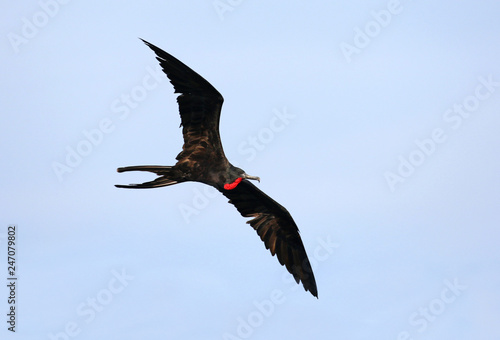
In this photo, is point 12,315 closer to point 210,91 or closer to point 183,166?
point 183,166

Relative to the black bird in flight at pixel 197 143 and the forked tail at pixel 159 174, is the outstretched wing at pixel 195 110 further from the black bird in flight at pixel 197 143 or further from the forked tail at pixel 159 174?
the forked tail at pixel 159 174

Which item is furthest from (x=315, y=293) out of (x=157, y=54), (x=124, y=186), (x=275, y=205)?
(x=157, y=54)

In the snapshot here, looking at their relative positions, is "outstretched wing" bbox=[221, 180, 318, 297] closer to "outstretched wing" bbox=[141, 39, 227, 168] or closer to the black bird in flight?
the black bird in flight

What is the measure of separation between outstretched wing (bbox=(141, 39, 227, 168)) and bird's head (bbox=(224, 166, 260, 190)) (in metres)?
0.38

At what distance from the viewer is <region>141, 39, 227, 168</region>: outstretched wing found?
18188 mm

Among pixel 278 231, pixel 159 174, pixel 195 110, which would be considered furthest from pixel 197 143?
pixel 278 231

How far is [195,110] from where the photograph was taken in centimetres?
1870

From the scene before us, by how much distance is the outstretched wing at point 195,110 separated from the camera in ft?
59.7

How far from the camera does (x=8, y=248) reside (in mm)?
21438

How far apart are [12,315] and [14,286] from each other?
2.43 ft

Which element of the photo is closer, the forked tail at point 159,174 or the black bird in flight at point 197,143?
the black bird in flight at point 197,143

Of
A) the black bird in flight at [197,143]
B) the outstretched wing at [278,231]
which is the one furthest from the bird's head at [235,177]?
the outstretched wing at [278,231]

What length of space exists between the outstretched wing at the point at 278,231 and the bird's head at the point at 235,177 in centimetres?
174

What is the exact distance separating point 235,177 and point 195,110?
179cm
